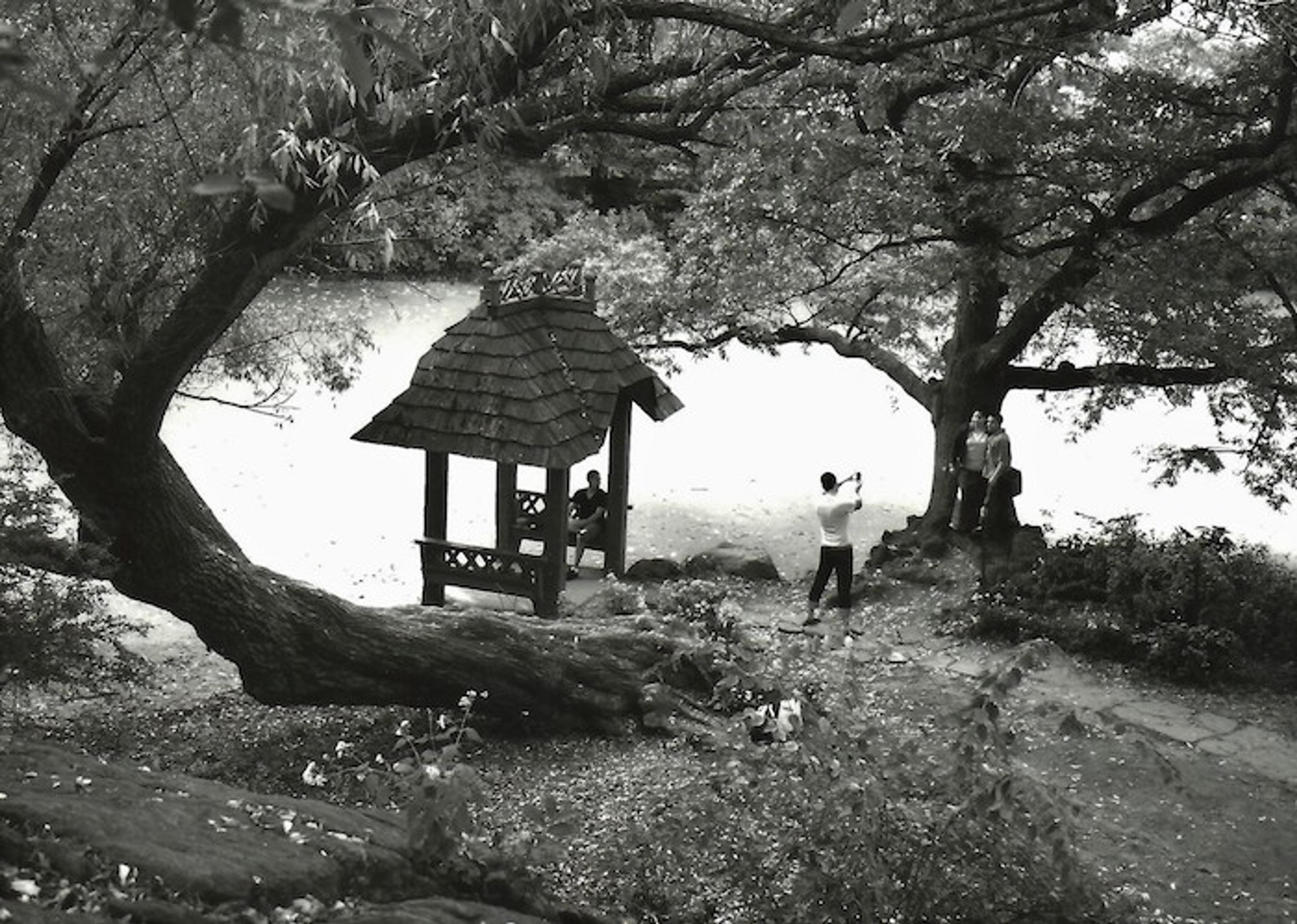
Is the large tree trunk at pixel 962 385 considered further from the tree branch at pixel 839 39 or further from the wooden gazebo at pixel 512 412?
the tree branch at pixel 839 39

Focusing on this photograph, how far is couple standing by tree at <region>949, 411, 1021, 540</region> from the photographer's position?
13.8 m

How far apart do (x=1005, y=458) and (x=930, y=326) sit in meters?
3.31

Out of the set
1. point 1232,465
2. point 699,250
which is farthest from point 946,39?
point 1232,465

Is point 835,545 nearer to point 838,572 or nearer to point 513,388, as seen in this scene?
point 838,572

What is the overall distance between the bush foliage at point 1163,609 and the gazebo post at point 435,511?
15.4ft

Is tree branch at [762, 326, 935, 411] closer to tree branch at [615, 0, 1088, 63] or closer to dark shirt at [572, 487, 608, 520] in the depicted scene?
dark shirt at [572, 487, 608, 520]

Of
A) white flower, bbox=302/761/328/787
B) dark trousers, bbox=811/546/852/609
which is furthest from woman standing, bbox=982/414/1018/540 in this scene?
white flower, bbox=302/761/328/787

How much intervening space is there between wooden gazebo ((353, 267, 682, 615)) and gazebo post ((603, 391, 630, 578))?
0.80 meters

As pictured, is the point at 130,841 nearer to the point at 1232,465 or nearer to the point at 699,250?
the point at 699,250

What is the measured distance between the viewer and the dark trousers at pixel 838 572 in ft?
40.8

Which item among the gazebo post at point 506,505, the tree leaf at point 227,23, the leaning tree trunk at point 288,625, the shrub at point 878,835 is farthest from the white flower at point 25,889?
the gazebo post at point 506,505

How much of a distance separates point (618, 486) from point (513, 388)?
2537 mm

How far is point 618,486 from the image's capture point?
14.1 meters

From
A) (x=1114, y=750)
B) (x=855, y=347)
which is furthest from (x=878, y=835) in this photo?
(x=855, y=347)
